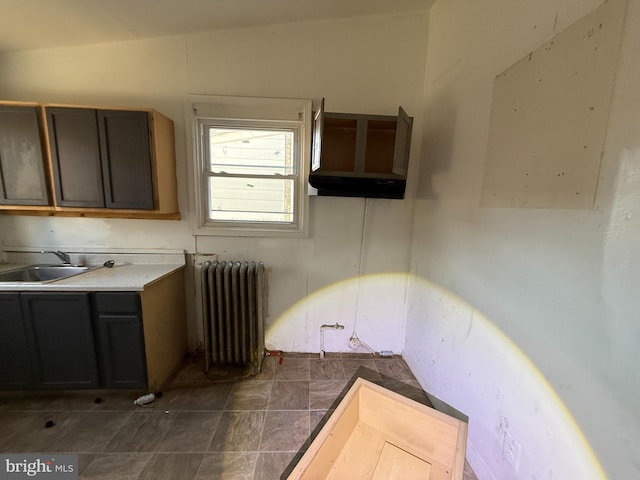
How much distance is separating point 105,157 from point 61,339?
1287 millimetres

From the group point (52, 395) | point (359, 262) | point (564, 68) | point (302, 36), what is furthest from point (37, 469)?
point (302, 36)

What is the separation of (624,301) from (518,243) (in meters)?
0.40

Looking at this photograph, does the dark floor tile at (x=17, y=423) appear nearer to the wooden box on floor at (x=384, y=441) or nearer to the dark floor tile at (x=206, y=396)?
the dark floor tile at (x=206, y=396)

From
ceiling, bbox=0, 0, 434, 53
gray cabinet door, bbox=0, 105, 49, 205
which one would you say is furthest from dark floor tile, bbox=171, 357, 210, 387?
ceiling, bbox=0, 0, 434, 53

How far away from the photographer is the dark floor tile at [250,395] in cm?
176

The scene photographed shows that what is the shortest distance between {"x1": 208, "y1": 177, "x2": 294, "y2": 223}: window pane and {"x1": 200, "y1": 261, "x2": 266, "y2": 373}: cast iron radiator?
449 mm

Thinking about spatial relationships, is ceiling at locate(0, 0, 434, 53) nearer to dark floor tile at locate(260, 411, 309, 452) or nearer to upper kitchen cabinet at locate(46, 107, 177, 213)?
upper kitchen cabinet at locate(46, 107, 177, 213)

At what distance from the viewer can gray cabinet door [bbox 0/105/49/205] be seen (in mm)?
1712

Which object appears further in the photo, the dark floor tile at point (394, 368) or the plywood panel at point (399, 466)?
the dark floor tile at point (394, 368)

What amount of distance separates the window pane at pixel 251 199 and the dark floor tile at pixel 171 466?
1.64 meters

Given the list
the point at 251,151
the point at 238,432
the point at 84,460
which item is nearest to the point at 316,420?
the point at 238,432

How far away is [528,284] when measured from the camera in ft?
3.30

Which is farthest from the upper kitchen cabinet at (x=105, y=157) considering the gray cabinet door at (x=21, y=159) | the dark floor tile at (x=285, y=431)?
the dark floor tile at (x=285, y=431)

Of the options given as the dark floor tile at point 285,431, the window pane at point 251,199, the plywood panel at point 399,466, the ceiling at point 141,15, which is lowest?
the dark floor tile at point 285,431
